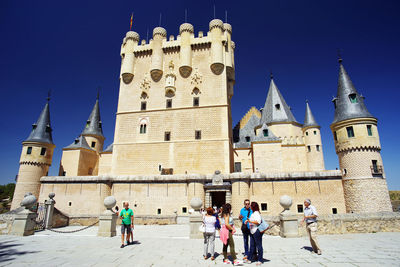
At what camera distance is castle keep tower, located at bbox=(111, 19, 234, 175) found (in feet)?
69.9

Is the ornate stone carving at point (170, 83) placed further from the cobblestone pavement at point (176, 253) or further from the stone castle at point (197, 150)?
the cobblestone pavement at point (176, 253)

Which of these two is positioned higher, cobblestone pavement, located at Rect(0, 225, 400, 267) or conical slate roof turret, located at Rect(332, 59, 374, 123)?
conical slate roof turret, located at Rect(332, 59, 374, 123)

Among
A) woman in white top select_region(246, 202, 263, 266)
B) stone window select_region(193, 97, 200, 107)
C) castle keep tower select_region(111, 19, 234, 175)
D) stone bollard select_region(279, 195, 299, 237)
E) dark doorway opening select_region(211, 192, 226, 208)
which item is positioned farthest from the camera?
stone window select_region(193, 97, 200, 107)

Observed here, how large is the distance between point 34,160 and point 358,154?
3067 centimetres

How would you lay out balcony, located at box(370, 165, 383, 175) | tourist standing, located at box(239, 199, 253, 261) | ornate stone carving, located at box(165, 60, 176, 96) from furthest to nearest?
ornate stone carving, located at box(165, 60, 176, 96) < balcony, located at box(370, 165, 383, 175) < tourist standing, located at box(239, 199, 253, 261)

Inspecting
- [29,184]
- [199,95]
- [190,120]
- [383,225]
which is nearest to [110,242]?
[383,225]

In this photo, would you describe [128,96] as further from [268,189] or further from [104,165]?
[268,189]

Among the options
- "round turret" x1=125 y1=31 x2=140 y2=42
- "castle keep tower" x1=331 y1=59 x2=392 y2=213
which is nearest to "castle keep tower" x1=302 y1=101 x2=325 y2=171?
"castle keep tower" x1=331 y1=59 x2=392 y2=213

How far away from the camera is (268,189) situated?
52.5 feet

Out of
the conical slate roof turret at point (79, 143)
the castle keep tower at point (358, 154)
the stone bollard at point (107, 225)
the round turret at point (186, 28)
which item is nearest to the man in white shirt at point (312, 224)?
the stone bollard at point (107, 225)

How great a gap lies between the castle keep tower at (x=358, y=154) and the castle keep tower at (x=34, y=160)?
2857cm

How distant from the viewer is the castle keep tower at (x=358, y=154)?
Answer: 15094 millimetres

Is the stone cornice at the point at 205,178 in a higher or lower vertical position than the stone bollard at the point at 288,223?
higher

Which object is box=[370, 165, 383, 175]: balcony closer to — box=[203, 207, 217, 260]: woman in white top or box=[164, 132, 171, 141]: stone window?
box=[203, 207, 217, 260]: woman in white top
